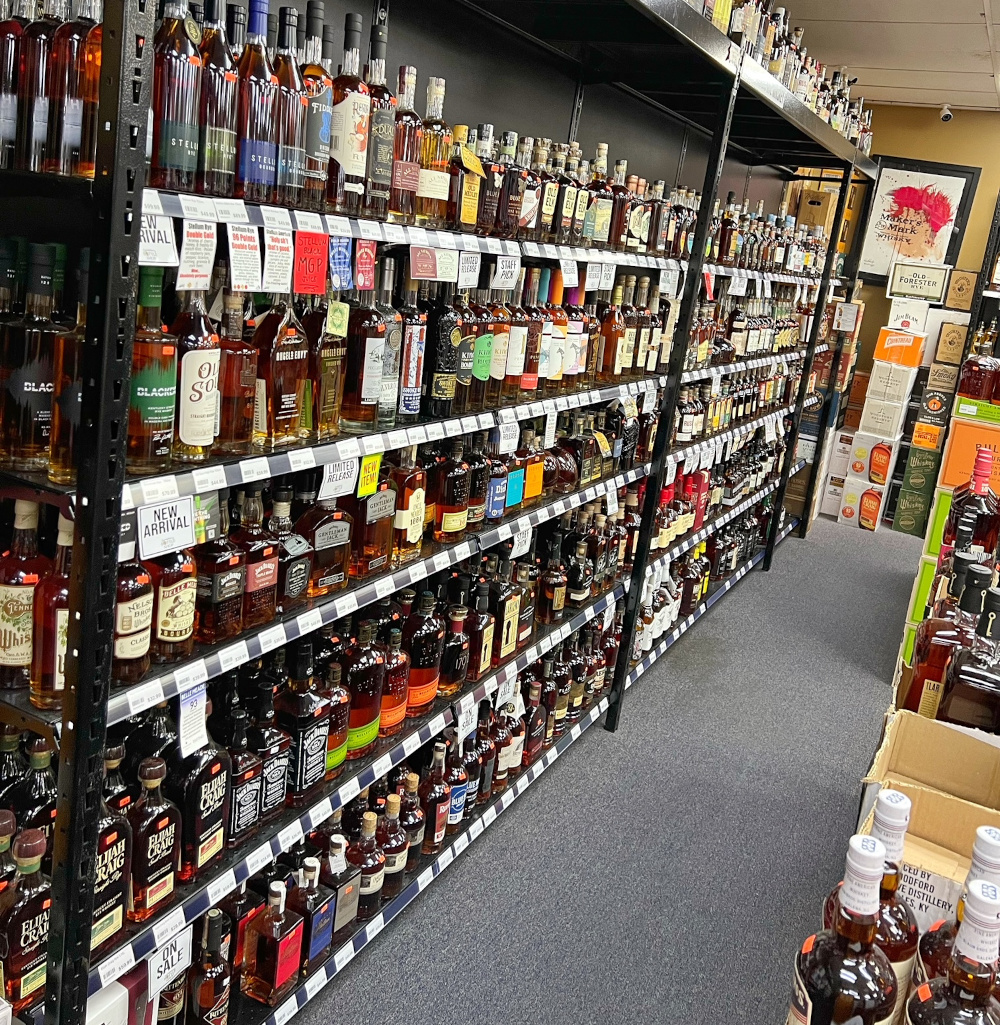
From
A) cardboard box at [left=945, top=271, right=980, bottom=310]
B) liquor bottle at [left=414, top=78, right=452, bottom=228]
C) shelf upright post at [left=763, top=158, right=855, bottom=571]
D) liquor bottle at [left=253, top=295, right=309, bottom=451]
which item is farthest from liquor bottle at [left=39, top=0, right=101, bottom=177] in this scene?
cardboard box at [left=945, top=271, right=980, bottom=310]

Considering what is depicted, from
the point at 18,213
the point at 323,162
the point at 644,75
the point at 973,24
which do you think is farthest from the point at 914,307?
the point at 18,213

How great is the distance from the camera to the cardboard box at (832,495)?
7.71 m

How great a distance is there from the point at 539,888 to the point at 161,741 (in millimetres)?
1384

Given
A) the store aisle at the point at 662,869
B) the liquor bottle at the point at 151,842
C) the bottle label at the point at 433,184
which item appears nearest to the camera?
the liquor bottle at the point at 151,842

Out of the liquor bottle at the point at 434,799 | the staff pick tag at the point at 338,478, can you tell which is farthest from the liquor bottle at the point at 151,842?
the liquor bottle at the point at 434,799

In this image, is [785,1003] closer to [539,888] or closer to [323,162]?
[539,888]

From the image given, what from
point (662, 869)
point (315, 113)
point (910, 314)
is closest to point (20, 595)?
point (315, 113)

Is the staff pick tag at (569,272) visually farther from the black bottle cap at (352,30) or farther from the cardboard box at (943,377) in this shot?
the cardboard box at (943,377)

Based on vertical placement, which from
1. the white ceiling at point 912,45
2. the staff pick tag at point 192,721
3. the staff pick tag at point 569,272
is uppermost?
the white ceiling at point 912,45

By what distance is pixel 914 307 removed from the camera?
25.2ft

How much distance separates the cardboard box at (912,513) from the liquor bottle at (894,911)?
673cm

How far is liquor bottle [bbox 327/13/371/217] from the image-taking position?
180 centimetres

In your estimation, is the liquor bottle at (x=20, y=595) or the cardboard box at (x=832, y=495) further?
the cardboard box at (x=832, y=495)

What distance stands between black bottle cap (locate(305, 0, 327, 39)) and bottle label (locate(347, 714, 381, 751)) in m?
1.50
